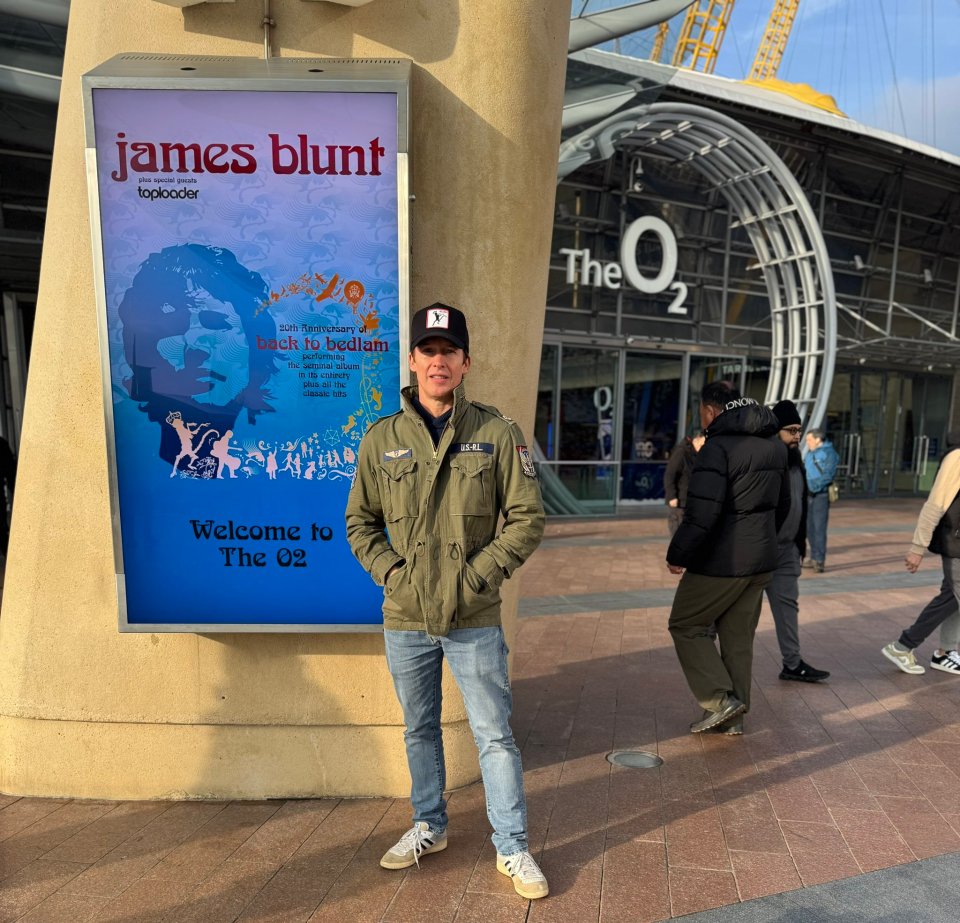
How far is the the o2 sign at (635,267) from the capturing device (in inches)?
624

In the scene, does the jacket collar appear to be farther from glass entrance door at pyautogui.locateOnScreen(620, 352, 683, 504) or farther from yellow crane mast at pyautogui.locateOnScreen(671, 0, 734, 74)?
yellow crane mast at pyautogui.locateOnScreen(671, 0, 734, 74)

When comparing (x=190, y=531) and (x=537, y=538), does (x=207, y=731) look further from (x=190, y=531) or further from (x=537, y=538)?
(x=537, y=538)

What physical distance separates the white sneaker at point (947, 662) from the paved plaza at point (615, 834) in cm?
42

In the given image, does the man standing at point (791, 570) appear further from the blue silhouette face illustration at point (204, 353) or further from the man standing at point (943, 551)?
the blue silhouette face illustration at point (204, 353)

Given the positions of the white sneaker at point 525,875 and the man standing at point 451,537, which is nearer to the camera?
the man standing at point 451,537

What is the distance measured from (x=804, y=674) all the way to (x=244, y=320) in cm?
444

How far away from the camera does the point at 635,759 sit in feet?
13.0

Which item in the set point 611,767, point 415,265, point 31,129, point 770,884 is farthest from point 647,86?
point 770,884

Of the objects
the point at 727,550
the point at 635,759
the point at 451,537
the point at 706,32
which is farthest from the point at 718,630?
the point at 706,32

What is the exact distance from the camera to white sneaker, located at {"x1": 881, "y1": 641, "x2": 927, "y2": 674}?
5527 mm

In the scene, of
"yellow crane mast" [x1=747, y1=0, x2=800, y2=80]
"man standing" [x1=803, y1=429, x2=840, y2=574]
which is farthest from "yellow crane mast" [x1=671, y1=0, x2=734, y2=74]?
"man standing" [x1=803, y1=429, x2=840, y2=574]

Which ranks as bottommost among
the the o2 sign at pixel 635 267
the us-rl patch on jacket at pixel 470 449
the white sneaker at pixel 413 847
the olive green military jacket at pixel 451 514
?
the white sneaker at pixel 413 847

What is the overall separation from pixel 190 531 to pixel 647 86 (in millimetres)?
10440

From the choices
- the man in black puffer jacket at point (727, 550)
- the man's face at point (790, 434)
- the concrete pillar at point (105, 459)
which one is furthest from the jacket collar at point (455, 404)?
the man's face at point (790, 434)
